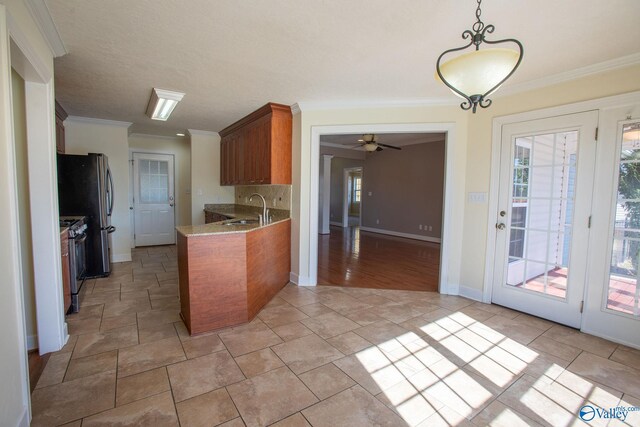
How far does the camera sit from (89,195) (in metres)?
3.90

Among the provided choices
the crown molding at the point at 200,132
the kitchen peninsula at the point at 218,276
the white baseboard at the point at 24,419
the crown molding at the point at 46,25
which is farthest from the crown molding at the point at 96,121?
the white baseboard at the point at 24,419

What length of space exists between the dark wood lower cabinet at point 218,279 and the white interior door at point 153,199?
13.8ft

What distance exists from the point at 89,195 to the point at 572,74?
547cm

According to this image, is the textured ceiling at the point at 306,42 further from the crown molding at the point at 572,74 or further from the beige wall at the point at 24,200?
the beige wall at the point at 24,200


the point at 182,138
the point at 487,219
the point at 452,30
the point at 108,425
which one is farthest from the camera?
the point at 182,138

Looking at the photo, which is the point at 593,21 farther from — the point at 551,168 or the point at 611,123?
the point at 551,168

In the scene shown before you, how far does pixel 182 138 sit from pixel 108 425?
19.4ft

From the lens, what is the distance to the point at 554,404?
1799 millimetres

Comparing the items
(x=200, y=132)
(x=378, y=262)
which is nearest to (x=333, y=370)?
(x=378, y=262)

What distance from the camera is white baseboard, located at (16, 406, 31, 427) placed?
1.48 meters

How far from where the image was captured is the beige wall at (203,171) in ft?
18.6

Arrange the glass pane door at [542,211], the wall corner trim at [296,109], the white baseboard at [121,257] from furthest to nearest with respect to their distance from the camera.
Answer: the white baseboard at [121,257] → the wall corner trim at [296,109] → the glass pane door at [542,211]

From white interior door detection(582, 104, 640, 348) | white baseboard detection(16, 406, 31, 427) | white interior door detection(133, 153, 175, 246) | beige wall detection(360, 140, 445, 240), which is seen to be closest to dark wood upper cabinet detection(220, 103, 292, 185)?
white interior door detection(133, 153, 175, 246)

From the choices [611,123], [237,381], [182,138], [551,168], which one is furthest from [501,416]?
[182,138]
